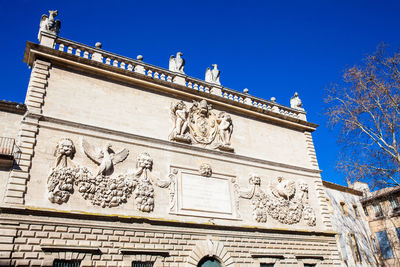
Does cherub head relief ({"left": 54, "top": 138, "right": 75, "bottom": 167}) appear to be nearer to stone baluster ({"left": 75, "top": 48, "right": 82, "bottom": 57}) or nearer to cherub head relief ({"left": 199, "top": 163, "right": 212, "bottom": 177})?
stone baluster ({"left": 75, "top": 48, "right": 82, "bottom": 57})

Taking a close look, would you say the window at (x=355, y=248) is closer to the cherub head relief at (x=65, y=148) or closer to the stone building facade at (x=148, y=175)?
the stone building facade at (x=148, y=175)

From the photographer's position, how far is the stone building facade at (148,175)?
1002cm

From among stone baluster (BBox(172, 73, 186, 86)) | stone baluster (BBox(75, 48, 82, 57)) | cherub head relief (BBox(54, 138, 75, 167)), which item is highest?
stone baluster (BBox(172, 73, 186, 86))

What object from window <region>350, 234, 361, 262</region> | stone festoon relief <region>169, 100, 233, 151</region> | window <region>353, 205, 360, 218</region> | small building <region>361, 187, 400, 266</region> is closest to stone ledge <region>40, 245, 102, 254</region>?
stone festoon relief <region>169, 100, 233, 151</region>

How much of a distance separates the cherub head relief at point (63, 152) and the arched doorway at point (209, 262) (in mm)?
5817

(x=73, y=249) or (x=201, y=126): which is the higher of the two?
(x=201, y=126)

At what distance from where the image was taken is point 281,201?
49.6 ft

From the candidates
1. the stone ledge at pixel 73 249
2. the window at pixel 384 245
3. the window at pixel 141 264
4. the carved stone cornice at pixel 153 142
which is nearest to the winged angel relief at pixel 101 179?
the carved stone cornice at pixel 153 142

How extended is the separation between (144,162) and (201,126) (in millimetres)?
3403

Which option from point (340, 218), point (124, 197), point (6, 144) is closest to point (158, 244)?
point (124, 197)

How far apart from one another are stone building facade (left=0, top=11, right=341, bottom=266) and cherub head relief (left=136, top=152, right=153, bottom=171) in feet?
0.13

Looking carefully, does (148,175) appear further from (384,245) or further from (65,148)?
(384,245)

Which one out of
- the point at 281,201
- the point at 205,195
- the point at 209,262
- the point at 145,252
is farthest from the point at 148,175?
the point at 281,201

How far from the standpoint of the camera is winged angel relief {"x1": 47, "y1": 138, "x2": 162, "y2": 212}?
1034 cm
